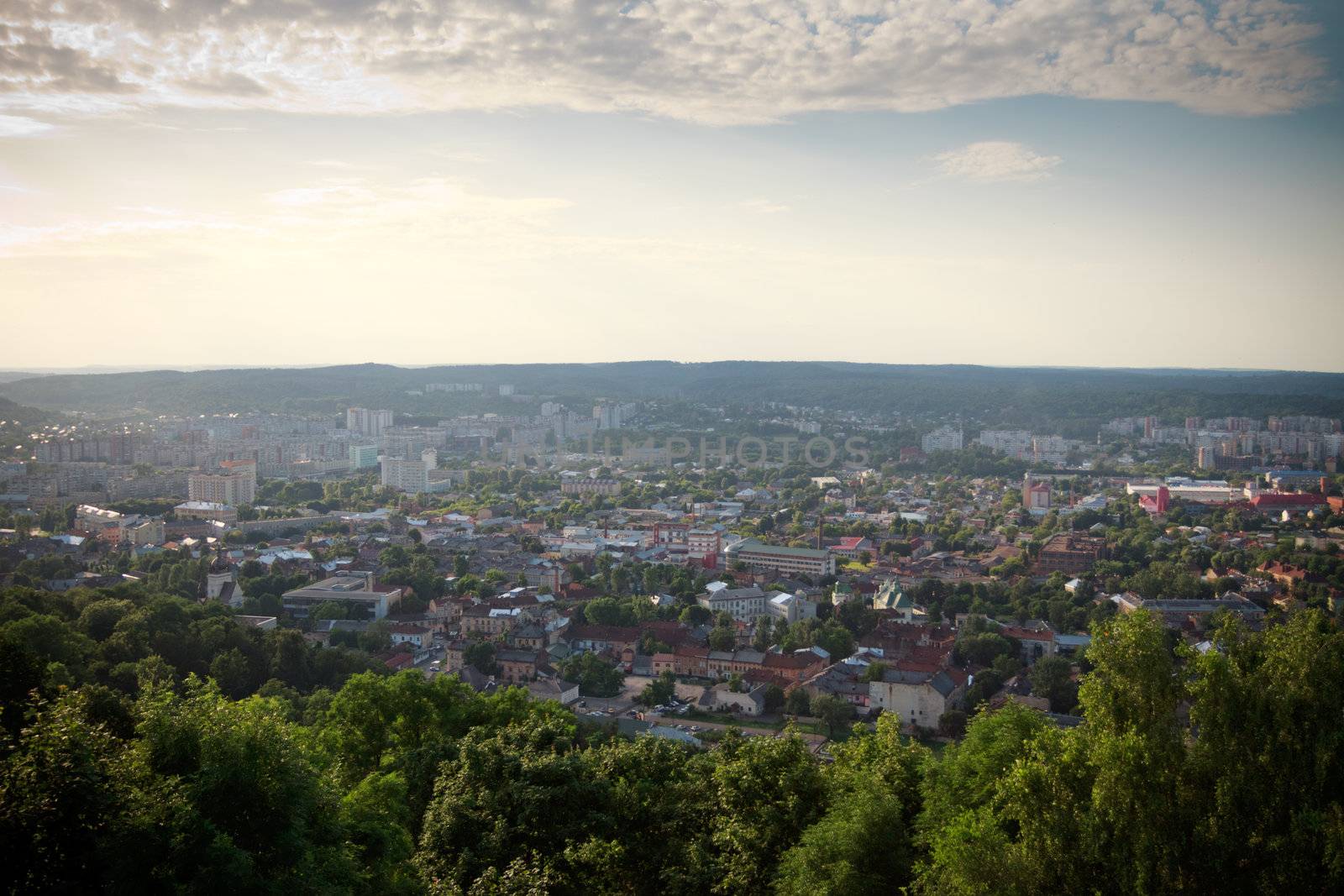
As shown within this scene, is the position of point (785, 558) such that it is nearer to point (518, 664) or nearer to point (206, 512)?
point (518, 664)

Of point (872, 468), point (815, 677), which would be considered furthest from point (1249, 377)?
point (815, 677)

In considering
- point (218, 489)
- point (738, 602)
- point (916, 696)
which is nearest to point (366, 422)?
point (218, 489)

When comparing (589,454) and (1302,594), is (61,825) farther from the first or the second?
(589,454)

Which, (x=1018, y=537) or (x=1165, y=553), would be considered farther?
(x=1018, y=537)

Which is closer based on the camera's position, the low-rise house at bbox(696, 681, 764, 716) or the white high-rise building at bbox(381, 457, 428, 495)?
the low-rise house at bbox(696, 681, 764, 716)

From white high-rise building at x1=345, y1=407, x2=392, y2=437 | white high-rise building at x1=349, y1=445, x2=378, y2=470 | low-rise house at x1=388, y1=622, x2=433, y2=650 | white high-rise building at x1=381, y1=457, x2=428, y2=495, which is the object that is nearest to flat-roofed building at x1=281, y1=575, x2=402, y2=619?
low-rise house at x1=388, y1=622, x2=433, y2=650

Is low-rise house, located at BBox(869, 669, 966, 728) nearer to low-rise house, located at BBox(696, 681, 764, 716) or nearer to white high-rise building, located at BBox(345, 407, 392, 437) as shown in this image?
low-rise house, located at BBox(696, 681, 764, 716)
